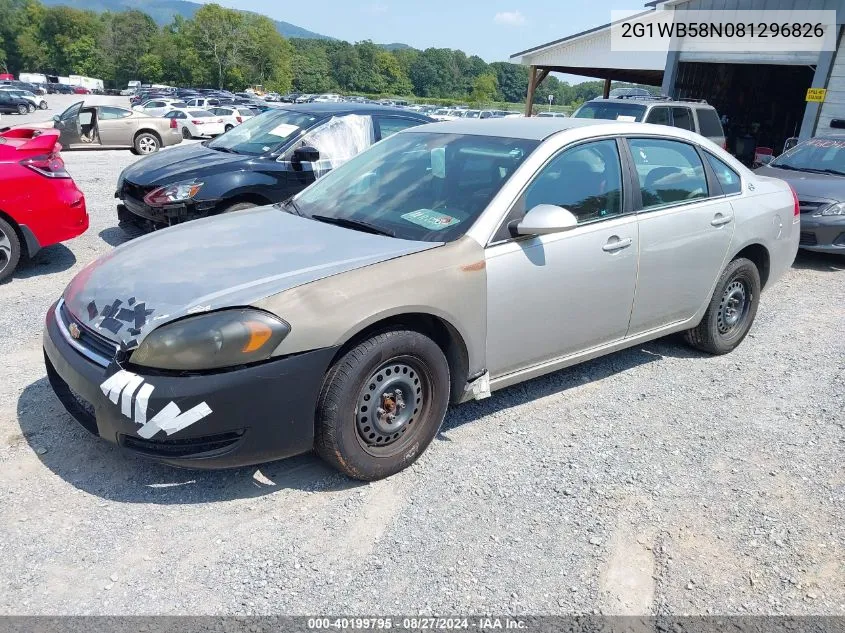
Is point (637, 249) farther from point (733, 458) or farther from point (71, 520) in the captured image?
point (71, 520)

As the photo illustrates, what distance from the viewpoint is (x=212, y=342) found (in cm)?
268

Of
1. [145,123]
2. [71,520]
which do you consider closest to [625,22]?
[145,123]

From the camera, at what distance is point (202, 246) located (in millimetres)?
3410

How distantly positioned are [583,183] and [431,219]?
0.95m

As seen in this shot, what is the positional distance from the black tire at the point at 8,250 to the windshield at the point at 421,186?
3.09 m

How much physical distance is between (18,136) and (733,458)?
6.95 m

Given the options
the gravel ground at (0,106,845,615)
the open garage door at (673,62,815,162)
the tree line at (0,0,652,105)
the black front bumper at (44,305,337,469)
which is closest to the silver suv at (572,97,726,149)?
the open garage door at (673,62,815,162)

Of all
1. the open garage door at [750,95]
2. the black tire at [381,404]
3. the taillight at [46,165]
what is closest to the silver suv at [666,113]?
the open garage door at [750,95]

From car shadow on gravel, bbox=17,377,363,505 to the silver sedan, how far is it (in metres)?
0.29

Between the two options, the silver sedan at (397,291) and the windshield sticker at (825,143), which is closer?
the silver sedan at (397,291)

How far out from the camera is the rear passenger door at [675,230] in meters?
4.04

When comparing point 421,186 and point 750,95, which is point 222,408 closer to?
point 421,186

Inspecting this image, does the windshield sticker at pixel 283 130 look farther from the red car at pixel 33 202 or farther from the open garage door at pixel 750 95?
the open garage door at pixel 750 95

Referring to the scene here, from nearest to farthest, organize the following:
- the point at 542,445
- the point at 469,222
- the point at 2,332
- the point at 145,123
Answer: the point at 469,222
the point at 542,445
the point at 2,332
the point at 145,123
